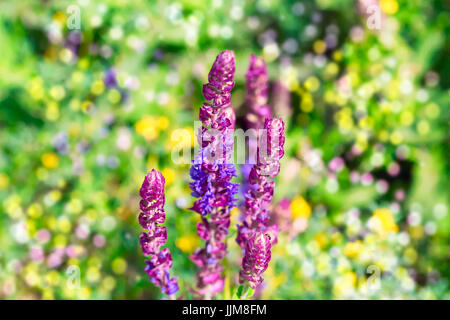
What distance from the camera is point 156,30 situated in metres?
2.78

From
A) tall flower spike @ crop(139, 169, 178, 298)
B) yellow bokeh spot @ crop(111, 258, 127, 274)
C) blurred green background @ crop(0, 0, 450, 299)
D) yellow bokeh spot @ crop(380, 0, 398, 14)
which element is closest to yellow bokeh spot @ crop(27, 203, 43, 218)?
blurred green background @ crop(0, 0, 450, 299)

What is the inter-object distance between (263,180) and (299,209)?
126cm

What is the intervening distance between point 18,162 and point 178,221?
39.9 inches

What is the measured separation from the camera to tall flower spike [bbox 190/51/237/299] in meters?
1.24

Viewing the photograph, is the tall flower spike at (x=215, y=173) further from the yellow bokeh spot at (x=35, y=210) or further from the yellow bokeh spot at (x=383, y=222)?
the yellow bokeh spot at (x=35, y=210)

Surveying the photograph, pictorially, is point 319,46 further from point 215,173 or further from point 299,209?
point 215,173

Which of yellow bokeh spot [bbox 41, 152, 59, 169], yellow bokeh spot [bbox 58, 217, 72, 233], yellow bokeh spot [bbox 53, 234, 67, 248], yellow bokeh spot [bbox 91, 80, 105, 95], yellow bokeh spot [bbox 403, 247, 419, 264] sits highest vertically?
yellow bokeh spot [bbox 91, 80, 105, 95]

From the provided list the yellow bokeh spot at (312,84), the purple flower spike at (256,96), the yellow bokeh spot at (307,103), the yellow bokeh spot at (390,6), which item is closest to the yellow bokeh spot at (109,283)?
the purple flower spike at (256,96)

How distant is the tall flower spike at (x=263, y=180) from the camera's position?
4.17ft

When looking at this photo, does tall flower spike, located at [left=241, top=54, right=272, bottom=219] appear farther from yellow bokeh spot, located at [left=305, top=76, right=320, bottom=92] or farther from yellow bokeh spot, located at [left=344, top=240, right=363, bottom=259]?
yellow bokeh spot, located at [left=305, top=76, right=320, bottom=92]

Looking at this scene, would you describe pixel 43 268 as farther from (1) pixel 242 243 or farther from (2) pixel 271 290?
(1) pixel 242 243

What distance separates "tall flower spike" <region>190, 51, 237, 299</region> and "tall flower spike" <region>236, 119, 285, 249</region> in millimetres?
58

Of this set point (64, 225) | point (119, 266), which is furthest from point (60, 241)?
point (119, 266)
